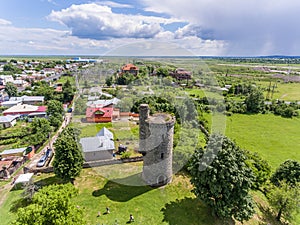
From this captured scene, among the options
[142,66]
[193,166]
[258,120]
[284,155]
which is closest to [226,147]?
[193,166]

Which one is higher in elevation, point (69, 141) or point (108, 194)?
point (69, 141)

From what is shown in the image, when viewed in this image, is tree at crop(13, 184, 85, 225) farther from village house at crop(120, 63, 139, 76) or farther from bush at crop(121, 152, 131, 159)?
village house at crop(120, 63, 139, 76)

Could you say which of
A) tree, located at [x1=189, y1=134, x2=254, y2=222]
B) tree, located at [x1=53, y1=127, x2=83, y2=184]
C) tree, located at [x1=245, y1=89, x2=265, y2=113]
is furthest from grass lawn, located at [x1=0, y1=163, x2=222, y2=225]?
tree, located at [x1=245, y1=89, x2=265, y2=113]

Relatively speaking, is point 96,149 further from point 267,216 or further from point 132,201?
point 267,216

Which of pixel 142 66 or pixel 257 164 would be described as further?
pixel 142 66

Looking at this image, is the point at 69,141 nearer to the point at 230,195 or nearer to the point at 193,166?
the point at 193,166

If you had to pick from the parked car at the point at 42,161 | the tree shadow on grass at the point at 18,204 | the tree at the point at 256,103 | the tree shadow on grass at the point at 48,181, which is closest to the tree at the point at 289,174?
A: the tree shadow on grass at the point at 48,181

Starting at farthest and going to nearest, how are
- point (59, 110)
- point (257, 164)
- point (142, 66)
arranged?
point (142, 66), point (59, 110), point (257, 164)

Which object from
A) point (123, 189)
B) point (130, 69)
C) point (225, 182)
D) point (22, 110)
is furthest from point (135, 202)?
point (130, 69)
